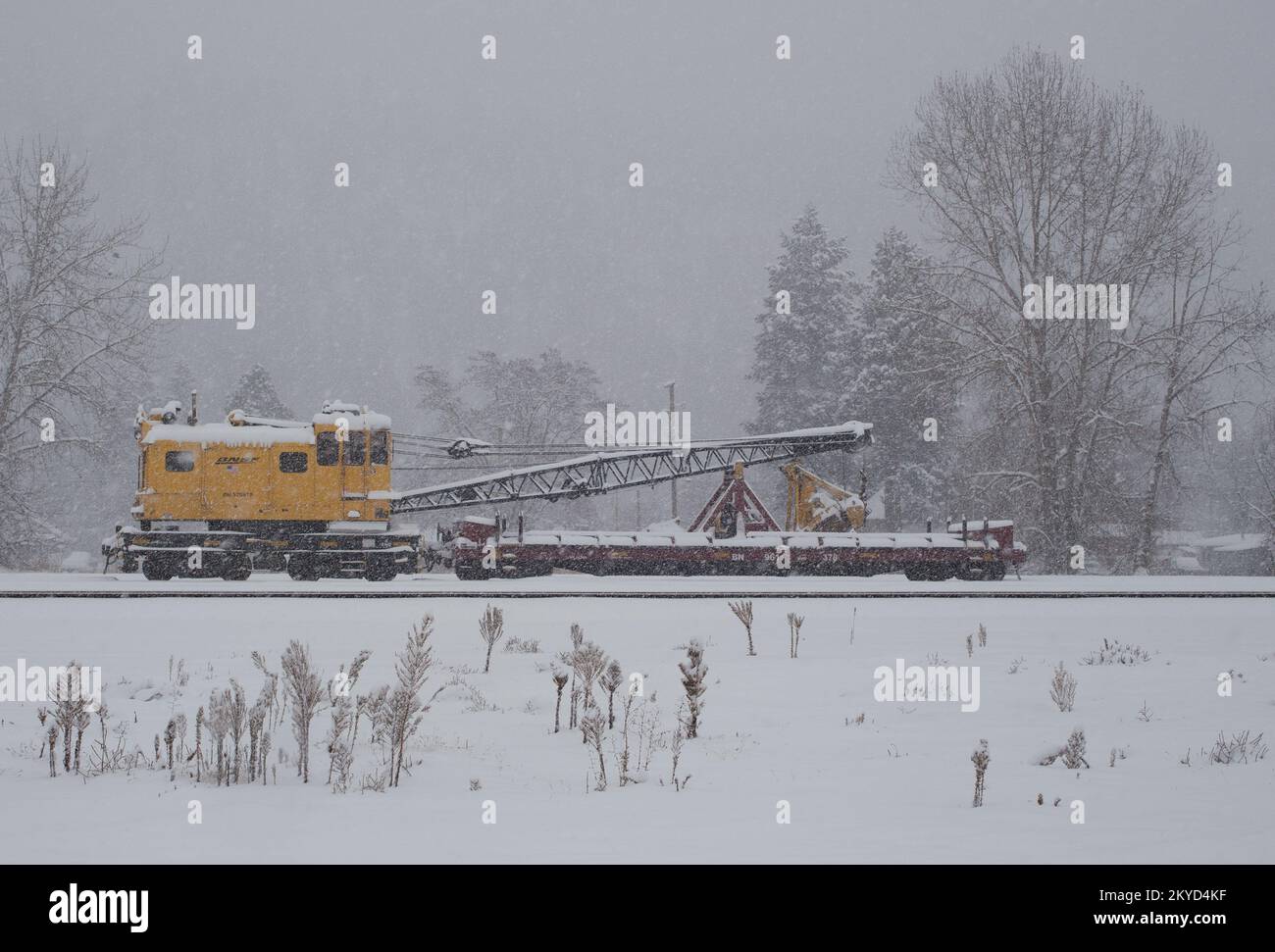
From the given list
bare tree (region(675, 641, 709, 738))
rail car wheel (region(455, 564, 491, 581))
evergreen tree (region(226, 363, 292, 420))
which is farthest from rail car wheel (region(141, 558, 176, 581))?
evergreen tree (region(226, 363, 292, 420))

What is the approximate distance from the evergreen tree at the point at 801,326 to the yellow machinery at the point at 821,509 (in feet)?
74.0

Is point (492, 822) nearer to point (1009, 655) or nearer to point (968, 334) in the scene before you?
point (1009, 655)

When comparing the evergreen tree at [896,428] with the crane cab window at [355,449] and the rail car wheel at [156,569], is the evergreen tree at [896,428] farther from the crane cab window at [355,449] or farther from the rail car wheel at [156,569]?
the rail car wheel at [156,569]

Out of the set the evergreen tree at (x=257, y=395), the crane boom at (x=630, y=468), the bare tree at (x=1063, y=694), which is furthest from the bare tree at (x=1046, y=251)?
the evergreen tree at (x=257, y=395)

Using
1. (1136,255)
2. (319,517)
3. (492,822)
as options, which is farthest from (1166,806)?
(1136,255)

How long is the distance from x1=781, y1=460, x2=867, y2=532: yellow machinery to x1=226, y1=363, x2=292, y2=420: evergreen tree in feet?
129

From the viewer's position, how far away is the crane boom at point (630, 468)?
26609mm

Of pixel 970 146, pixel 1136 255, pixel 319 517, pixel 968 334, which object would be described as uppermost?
pixel 970 146

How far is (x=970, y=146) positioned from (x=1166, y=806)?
95.1ft

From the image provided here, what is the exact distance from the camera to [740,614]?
39.1ft

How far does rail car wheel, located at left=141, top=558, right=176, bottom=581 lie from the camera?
22125 millimetres

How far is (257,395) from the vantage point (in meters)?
60.0
